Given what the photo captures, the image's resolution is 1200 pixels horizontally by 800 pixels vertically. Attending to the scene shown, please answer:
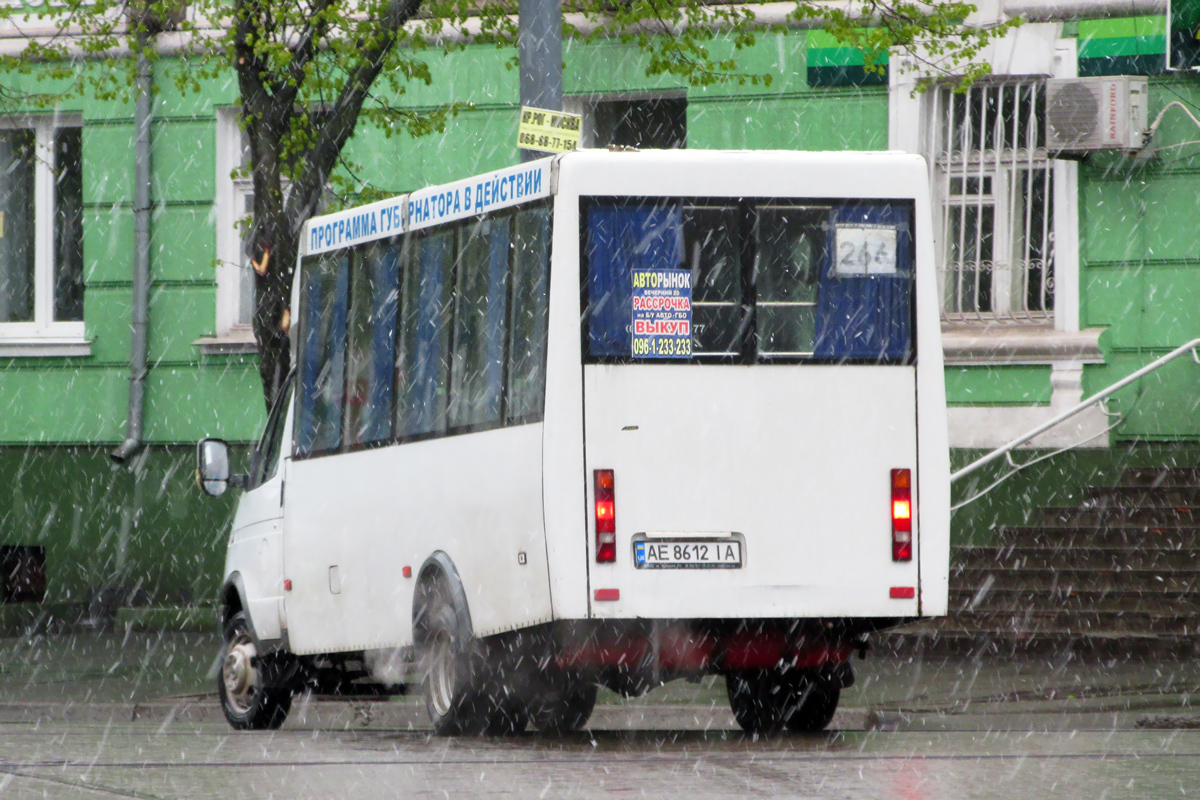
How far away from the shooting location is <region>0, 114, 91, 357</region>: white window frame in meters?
19.3

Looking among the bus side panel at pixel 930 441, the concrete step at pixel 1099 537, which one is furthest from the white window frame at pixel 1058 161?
the bus side panel at pixel 930 441

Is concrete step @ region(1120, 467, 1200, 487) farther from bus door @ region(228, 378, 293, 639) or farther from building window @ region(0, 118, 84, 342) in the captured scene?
building window @ region(0, 118, 84, 342)

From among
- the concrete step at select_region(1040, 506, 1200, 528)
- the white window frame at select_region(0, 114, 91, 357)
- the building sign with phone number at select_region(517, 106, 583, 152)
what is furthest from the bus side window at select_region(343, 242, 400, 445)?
the white window frame at select_region(0, 114, 91, 357)

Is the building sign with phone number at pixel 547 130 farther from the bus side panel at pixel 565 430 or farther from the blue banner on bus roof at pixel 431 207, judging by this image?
the bus side panel at pixel 565 430

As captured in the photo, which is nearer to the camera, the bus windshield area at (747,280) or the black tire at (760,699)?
the bus windshield area at (747,280)

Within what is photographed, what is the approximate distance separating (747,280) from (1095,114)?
764cm

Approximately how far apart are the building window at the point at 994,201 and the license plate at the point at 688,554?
847 centimetres

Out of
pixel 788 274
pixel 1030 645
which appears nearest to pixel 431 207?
pixel 788 274

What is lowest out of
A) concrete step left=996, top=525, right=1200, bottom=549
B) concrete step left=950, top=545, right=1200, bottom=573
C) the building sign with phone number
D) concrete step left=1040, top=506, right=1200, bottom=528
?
concrete step left=950, top=545, right=1200, bottom=573

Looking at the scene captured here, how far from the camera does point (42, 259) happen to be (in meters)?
19.7

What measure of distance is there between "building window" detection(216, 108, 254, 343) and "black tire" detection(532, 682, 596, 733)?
9178 millimetres

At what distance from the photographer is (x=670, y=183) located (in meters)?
9.06

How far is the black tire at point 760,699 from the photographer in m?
9.99

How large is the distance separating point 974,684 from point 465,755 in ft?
17.2
